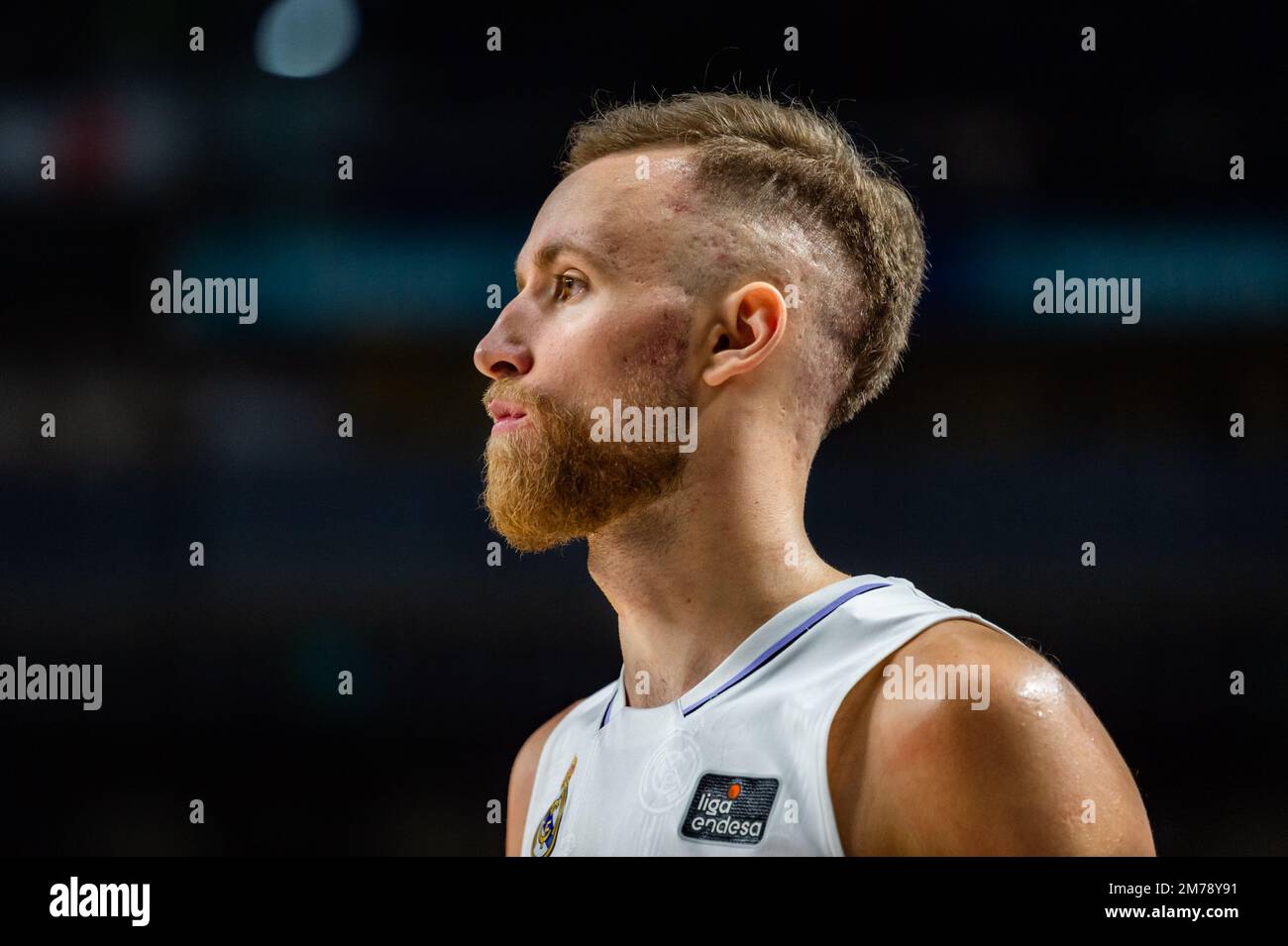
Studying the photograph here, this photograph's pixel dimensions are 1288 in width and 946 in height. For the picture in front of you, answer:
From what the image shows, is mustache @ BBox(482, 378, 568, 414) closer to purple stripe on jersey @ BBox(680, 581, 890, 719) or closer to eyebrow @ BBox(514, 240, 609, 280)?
eyebrow @ BBox(514, 240, 609, 280)

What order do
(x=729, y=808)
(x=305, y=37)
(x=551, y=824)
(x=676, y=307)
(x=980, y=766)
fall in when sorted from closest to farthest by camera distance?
(x=980, y=766) → (x=729, y=808) → (x=676, y=307) → (x=551, y=824) → (x=305, y=37)

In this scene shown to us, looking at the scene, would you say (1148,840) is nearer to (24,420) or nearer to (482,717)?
(482,717)

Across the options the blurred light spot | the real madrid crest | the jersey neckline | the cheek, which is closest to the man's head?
the cheek

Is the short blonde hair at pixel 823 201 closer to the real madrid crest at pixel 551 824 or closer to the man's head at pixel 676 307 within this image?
the man's head at pixel 676 307

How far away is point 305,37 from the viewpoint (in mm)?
3941

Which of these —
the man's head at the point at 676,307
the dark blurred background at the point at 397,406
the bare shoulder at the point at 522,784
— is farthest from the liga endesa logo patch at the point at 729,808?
the dark blurred background at the point at 397,406

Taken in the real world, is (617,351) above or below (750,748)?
above

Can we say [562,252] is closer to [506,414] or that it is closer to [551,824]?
[506,414]

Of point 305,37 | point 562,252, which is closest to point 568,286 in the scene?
point 562,252

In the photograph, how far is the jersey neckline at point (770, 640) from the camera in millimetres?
2654

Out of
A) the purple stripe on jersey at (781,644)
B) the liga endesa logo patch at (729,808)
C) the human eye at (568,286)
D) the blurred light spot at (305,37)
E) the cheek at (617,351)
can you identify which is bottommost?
the liga endesa logo patch at (729,808)

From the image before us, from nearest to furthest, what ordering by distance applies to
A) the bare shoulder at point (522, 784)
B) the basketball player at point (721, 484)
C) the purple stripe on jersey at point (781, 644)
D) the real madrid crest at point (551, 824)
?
the basketball player at point (721, 484), the purple stripe on jersey at point (781, 644), the real madrid crest at point (551, 824), the bare shoulder at point (522, 784)

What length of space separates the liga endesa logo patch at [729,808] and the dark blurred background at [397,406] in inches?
64.0

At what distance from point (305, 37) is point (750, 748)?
2882 millimetres
